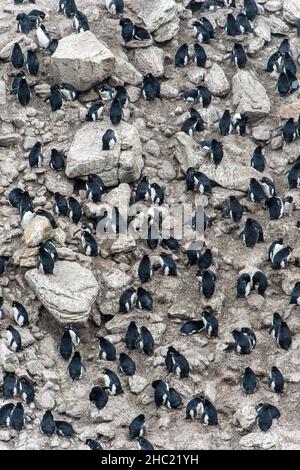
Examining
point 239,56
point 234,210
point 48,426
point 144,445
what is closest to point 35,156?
point 234,210

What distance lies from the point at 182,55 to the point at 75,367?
8.83 metres

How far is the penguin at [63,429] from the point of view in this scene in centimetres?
2747

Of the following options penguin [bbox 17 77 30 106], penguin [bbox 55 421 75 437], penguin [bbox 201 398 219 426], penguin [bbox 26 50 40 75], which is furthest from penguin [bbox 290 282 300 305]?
penguin [bbox 26 50 40 75]

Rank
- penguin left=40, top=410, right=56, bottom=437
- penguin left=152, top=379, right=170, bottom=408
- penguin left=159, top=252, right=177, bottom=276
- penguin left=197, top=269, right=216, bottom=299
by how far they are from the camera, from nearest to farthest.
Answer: penguin left=40, top=410, right=56, bottom=437 → penguin left=152, top=379, right=170, bottom=408 → penguin left=197, top=269, right=216, bottom=299 → penguin left=159, top=252, right=177, bottom=276

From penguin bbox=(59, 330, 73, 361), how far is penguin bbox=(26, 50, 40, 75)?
711cm

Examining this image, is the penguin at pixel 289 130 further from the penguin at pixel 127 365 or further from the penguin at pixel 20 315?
the penguin at pixel 20 315

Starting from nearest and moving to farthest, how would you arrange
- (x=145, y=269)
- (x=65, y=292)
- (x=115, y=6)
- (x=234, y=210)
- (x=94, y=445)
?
(x=94, y=445)
(x=65, y=292)
(x=145, y=269)
(x=234, y=210)
(x=115, y=6)

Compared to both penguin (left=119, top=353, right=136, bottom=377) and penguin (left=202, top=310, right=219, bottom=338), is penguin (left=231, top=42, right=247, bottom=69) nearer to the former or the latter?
penguin (left=202, top=310, right=219, bottom=338)

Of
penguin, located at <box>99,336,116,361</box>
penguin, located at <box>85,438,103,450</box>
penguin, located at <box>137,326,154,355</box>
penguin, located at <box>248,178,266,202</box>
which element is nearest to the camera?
penguin, located at <box>85,438,103,450</box>

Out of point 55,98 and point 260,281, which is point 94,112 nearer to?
point 55,98

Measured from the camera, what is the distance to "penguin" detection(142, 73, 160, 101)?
33.7m

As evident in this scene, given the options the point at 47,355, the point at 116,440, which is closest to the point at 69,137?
the point at 47,355

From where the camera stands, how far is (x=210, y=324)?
96.7 feet

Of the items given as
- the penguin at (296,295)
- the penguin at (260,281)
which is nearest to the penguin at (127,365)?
the penguin at (260,281)
